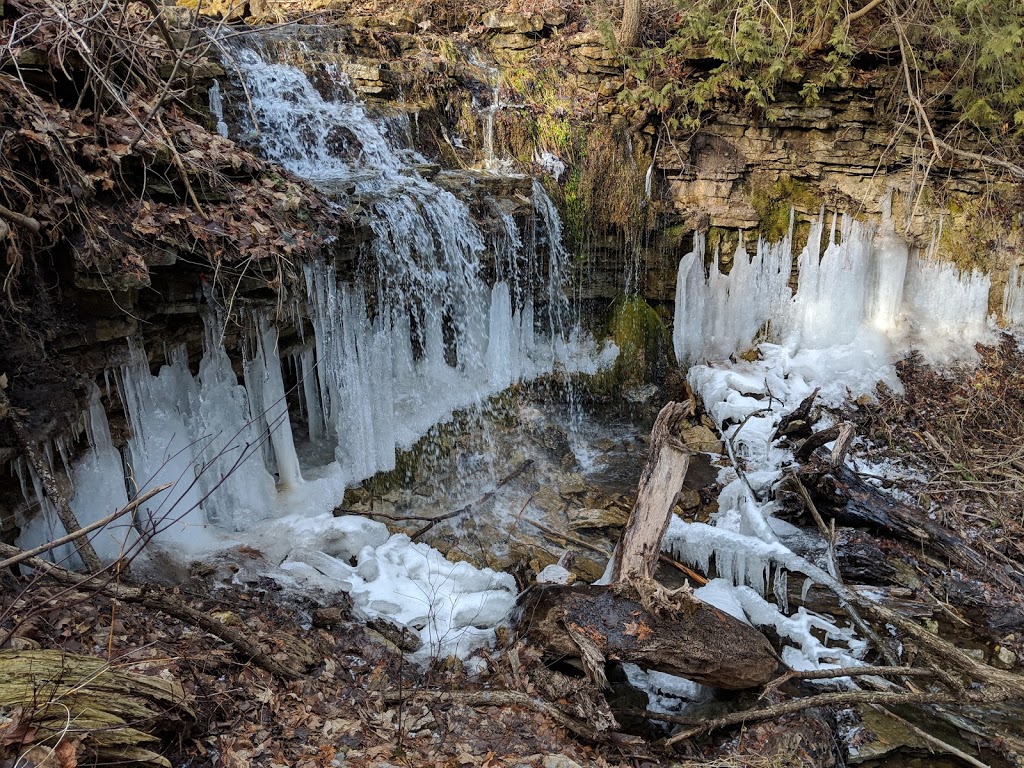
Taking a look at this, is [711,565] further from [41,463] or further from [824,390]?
[41,463]

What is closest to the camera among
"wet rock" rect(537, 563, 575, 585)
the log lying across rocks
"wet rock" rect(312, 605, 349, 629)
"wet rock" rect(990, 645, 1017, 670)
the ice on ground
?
the log lying across rocks

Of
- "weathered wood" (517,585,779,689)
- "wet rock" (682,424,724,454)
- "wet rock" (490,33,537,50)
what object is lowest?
"wet rock" (682,424,724,454)

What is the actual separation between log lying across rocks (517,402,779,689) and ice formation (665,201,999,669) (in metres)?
3.19

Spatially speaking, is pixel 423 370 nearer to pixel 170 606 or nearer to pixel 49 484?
pixel 49 484

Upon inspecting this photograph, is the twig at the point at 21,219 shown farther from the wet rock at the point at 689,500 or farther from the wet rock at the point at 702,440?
the wet rock at the point at 702,440

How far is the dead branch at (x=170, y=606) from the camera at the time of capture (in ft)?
9.61

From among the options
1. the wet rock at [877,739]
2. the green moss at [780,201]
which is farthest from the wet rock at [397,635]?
the green moss at [780,201]

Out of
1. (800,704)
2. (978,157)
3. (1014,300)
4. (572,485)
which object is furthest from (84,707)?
(1014,300)

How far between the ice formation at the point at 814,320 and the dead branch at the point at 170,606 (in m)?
5.18

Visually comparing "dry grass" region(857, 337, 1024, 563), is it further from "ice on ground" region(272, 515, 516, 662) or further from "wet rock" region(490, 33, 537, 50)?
"wet rock" region(490, 33, 537, 50)

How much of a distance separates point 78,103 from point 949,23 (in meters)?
8.62

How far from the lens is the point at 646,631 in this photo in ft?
13.1

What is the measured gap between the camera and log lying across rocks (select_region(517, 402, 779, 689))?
12.9ft

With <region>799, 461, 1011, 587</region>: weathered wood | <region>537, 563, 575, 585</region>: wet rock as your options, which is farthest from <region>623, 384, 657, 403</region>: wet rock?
<region>537, 563, 575, 585</region>: wet rock
